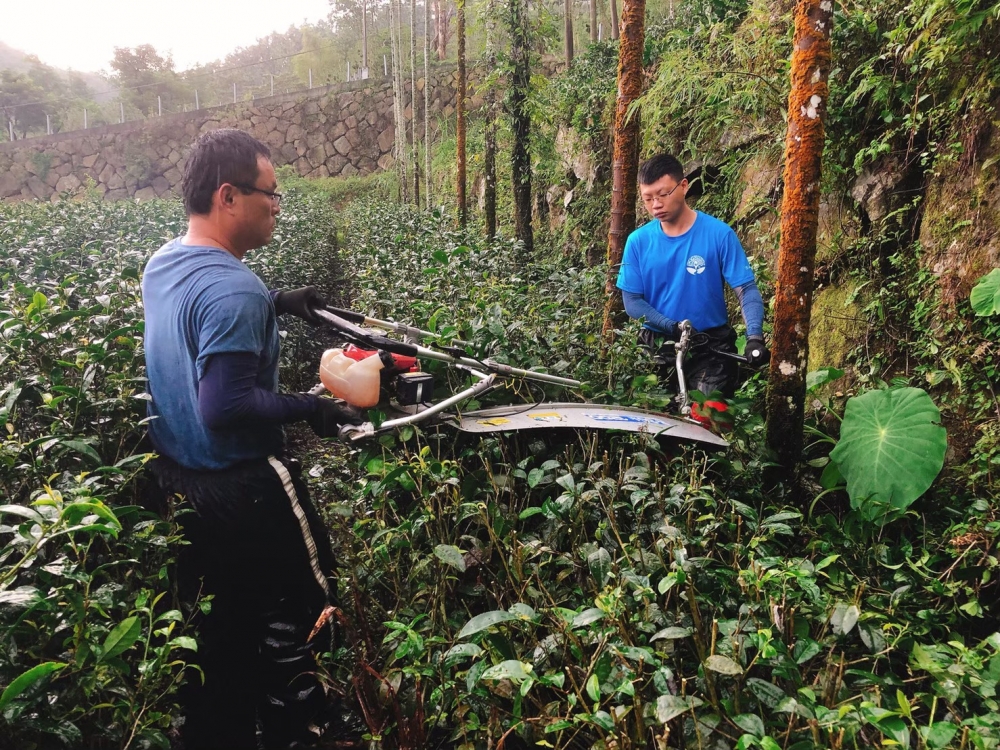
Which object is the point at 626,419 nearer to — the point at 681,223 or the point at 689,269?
the point at 689,269

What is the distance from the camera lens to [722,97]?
6098 mm

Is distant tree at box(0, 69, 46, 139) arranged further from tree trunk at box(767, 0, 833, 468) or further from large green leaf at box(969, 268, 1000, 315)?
large green leaf at box(969, 268, 1000, 315)

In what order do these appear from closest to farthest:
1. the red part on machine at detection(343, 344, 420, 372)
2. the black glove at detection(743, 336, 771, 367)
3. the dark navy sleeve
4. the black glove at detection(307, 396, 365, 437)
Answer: the dark navy sleeve → the black glove at detection(307, 396, 365, 437) → the red part on machine at detection(343, 344, 420, 372) → the black glove at detection(743, 336, 771, 367)

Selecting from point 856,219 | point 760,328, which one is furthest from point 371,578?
point 856,219

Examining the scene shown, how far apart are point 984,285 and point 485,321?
2653 mm

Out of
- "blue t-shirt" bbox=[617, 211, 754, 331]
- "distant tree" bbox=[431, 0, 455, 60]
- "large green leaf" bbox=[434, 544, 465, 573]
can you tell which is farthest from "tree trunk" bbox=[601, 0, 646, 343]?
"distant tree" bbox=[431, 0, 455, 60]

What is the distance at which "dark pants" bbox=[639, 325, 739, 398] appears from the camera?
3.79 m

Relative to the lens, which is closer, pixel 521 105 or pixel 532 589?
pixel 532 589

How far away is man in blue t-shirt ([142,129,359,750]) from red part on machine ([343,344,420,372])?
0.77 ft

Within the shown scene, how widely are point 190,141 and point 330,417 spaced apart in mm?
34354

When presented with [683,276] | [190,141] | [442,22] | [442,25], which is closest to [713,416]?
[683,276]

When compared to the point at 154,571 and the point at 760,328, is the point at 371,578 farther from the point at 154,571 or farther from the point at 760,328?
the point at 760,328

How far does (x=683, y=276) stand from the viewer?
12.7 ft

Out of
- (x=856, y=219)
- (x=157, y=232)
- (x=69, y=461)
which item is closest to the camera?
(x=69, y=461)
